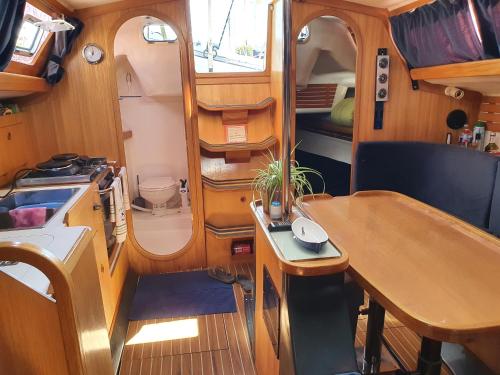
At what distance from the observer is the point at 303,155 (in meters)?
4.52

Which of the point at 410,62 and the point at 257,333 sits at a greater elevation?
the point at 410,62

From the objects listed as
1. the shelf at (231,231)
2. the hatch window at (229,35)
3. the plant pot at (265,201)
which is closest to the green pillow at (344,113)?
the hatch window at (229,35)

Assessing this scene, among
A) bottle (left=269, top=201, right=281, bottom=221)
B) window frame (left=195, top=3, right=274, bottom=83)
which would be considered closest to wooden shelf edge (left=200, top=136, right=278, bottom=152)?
window frame (left=195, top=3, right=274, bottom=83)

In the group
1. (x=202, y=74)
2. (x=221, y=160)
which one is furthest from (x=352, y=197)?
(x=202, y=74)

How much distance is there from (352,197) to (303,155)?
2520 millimetres

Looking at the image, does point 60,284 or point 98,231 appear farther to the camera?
point 98,231

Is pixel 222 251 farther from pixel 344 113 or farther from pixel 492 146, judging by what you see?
pixel 492 146

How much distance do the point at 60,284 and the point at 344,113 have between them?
3.34 meters

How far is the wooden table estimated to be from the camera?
0.97 meters

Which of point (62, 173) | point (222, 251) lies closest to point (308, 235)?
point (62, 173)

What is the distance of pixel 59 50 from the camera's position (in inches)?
90.6

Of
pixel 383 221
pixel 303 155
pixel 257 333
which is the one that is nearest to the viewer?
pixel 383 221

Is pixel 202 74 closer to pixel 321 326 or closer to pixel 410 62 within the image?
pixel 410 62

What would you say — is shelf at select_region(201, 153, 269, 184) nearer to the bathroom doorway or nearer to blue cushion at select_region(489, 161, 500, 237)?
the bathroom doorway
